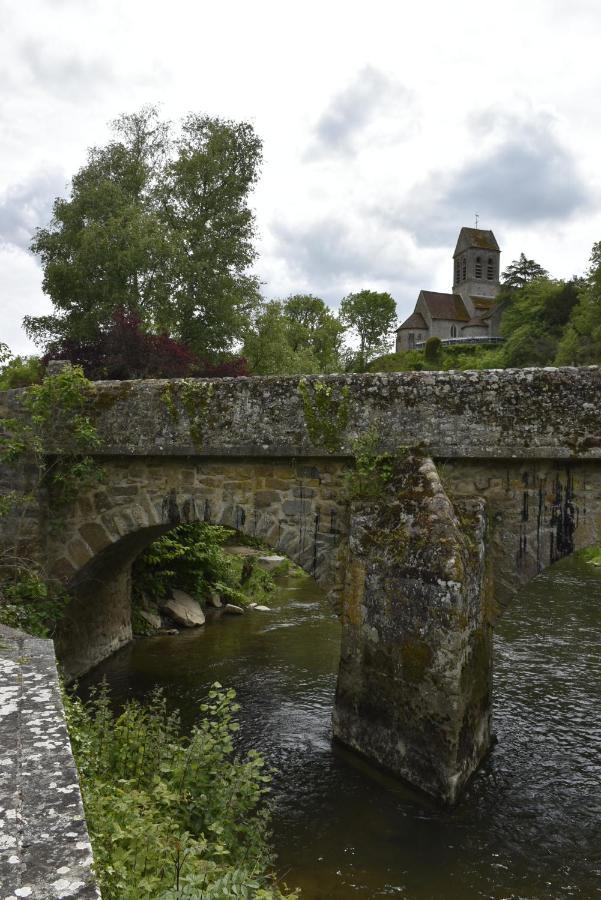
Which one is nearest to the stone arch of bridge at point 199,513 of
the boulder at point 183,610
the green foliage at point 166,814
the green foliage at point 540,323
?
the green foliage at point 166,814

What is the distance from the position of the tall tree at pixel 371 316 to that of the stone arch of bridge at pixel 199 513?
5083 cm

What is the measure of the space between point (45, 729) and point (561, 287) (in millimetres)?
46111

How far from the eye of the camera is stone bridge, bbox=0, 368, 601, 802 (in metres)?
5.77

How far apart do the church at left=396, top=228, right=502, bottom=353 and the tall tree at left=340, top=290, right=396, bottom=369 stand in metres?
2.89

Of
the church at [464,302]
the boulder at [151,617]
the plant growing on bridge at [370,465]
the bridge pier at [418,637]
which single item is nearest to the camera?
the bridge pier at [418,637]

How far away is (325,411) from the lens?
6887 mm

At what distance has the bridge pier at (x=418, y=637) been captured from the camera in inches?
221

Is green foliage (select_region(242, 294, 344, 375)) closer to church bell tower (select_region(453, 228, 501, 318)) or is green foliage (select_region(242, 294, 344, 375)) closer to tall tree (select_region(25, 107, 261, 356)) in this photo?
tall tree (select_region(25, 107, 261, 356))

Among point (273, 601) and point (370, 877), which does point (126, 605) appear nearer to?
point (273, 601)

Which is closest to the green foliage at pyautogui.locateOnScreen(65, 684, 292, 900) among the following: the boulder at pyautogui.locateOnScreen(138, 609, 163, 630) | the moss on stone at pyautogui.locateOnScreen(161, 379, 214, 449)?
the moss on stone at pyautogui.locateOnScreen(161, 379, 214, 449)

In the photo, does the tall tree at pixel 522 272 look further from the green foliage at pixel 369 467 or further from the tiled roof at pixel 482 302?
the green foliage at pixel 369 467

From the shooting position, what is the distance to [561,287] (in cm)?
4312

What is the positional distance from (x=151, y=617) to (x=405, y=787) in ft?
21.9

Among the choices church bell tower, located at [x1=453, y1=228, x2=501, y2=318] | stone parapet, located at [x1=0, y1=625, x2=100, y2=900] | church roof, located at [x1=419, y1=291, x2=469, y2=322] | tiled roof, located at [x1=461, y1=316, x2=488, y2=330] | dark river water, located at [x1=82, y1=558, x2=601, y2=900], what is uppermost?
church bell tower, located at [x1=453, y1=228, x2=501, y2=318]
